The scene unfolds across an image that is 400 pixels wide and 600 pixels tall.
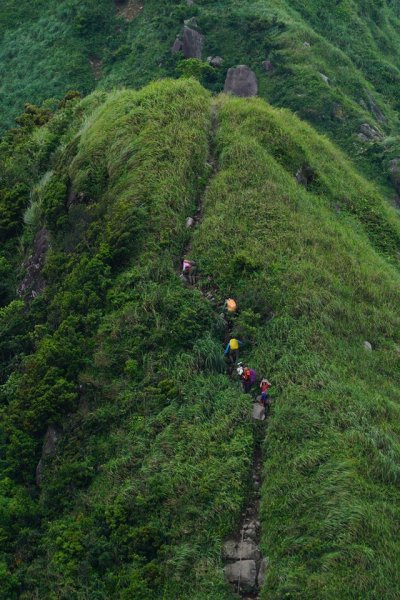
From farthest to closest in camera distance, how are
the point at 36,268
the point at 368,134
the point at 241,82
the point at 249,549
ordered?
the point at 241,82 < the point at 368,134 < the point at 36,268 < the point at 249,549

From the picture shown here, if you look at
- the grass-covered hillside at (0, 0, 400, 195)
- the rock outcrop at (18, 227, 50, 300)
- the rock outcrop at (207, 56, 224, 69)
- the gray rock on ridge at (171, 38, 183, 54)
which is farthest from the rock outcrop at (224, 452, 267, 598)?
the gray rock on ridge at (171, 38, 183, 54)

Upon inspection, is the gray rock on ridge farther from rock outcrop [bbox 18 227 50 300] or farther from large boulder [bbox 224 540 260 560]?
large boulder [bbox 224 540 260 560]

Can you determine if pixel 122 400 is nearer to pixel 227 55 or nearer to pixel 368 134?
pixel 368 134

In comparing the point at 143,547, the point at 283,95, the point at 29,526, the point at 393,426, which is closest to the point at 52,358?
the point at 29,526

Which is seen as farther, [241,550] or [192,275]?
[192,275]

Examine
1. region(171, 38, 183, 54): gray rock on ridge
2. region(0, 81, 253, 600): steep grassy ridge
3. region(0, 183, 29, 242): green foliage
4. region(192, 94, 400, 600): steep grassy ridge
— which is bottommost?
region(171, 38, 183, 54): gray rock on ridge

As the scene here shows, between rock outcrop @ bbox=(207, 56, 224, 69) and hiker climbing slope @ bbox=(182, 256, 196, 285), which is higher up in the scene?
hiker climbing slope @ bbox=(182, 256, 196, 285)

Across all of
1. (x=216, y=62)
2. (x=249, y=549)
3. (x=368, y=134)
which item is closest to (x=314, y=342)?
(x=249, y=549)
